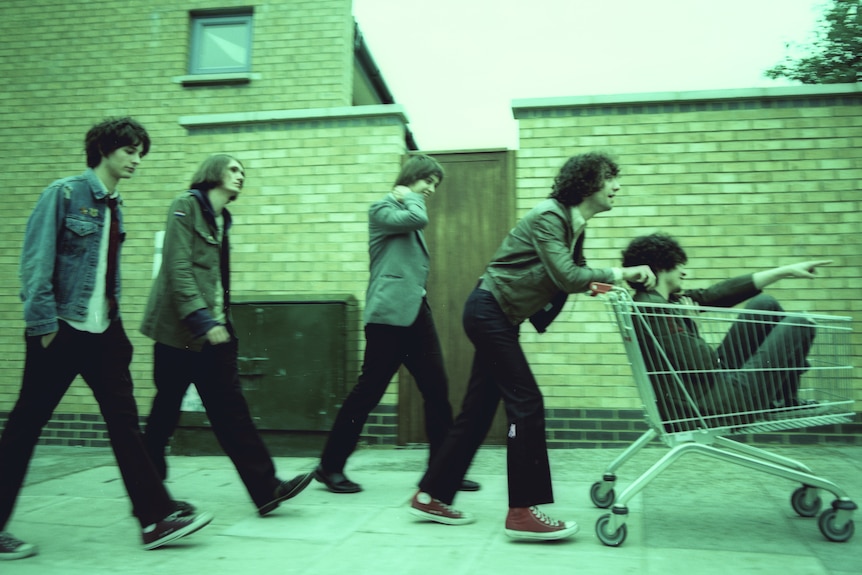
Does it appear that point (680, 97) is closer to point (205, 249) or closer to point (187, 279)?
point (205, 249)

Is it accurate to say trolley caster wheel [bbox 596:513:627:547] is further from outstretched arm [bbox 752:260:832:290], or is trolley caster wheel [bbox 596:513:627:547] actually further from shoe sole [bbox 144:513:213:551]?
shoe sole [bbox 144:513:213:551]

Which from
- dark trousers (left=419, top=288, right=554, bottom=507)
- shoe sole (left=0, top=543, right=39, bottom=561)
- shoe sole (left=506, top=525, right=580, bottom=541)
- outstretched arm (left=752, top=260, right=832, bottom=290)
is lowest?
shoe sole (left=0, top=543, right=39, bottom=561)

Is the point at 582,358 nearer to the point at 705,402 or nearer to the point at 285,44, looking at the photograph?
the point at 705,402

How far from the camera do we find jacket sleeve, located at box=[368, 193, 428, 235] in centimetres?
385

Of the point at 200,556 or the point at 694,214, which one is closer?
the point at 200,556

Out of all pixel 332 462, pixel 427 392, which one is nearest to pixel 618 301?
pixel 427 392

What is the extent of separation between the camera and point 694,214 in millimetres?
5453

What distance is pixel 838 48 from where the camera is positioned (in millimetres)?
10797

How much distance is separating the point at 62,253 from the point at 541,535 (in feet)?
8.19

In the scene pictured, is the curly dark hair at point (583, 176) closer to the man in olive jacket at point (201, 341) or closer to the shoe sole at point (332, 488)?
the man in olive jacket at point (201, 341)

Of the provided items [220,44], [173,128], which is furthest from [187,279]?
[220,44]

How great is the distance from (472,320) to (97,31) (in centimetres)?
666

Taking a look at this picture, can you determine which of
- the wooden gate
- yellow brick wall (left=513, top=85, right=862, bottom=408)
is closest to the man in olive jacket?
the wooden gate

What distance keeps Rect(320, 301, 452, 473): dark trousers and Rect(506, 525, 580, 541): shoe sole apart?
1.01 m
